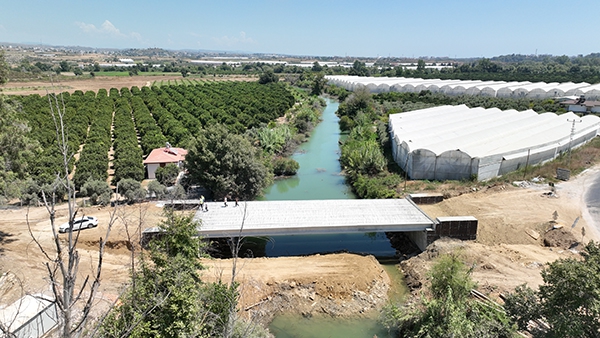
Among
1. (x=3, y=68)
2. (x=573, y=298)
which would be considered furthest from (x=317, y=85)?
(x=573, y=298)

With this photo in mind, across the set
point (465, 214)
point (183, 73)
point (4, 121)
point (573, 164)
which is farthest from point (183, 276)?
point (183, 73)

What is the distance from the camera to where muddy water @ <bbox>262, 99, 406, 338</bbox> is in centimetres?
1343

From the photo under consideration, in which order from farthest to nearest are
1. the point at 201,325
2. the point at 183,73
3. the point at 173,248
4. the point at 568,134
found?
1. the point at 183,73
2. the point at 568,134
3. the point at 173,248
4. the point at 201,325

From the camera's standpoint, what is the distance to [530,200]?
21.5 metres

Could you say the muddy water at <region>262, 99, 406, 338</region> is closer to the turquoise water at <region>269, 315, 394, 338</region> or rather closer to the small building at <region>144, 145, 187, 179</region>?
the turquoise water at <region>269, 315, 394, 338</region>

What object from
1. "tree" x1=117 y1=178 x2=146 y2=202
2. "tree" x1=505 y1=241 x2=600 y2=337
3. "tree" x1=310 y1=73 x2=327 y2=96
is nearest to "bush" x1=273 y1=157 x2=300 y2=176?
"tree" x1=117 y1=178 x2=146 y2=202

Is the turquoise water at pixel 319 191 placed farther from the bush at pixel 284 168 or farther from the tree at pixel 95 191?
the tree at pixel 95 191

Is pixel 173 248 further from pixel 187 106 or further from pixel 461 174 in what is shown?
pixel 187 106

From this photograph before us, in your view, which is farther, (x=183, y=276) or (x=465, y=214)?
(x=465, y=214)

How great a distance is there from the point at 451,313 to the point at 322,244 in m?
8.79

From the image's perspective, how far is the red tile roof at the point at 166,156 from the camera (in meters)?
27.9

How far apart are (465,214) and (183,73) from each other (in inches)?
4192

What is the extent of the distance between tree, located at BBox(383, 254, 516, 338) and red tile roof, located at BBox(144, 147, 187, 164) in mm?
20543

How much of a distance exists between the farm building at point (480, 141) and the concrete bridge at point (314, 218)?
662 centimetres
